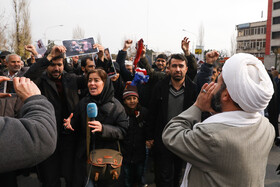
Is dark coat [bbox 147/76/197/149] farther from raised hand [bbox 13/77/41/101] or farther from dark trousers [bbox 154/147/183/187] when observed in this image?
raised hand [bbox 13/77/41/101]

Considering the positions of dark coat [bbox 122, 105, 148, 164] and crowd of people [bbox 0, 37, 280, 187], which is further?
dark coat [bbox 122, 105, 148, 164]

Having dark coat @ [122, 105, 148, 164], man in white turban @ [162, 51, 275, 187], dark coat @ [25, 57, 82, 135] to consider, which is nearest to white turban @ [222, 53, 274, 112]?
man in white turban @ [162, 51, 275, 187]

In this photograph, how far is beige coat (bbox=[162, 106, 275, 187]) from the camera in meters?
1.33

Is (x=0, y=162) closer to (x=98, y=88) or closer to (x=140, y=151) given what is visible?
(x=98, y=88)

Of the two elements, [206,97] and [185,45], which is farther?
[185,45]

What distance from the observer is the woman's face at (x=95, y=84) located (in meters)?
3.09

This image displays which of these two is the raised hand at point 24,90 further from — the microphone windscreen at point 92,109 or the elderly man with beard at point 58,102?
the elderly man with beard at point 58,102

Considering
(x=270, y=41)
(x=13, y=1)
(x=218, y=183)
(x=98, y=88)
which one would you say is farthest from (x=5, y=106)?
(x=270, y=41)

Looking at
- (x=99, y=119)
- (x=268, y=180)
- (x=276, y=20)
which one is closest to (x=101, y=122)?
(x=99, y=119)

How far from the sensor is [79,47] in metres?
3.87

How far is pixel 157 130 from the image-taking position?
3465 millimetres

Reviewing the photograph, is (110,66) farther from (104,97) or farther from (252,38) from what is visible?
(252,38)

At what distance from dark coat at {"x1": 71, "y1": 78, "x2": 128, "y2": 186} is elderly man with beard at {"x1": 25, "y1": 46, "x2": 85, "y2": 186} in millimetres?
228

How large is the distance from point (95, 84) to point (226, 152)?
2122mm
